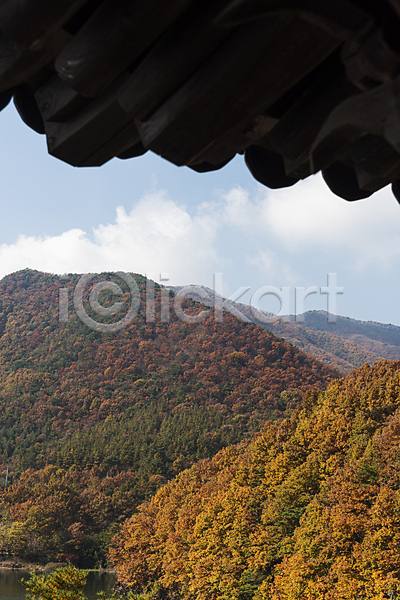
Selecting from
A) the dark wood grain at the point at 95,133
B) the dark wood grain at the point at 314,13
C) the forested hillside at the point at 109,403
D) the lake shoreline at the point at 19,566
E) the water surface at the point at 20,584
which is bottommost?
the lake shoreline at the point at 19,566

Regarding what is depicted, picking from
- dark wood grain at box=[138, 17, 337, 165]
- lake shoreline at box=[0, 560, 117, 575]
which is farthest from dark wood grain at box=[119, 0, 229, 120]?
lake shoreline at box=[0, 560, 117, 575]

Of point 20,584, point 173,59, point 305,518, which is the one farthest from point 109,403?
point 173,59

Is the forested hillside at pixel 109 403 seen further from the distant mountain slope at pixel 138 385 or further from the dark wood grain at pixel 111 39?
the dark wood grain at pixel 111 39

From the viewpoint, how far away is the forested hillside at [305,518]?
672 inches

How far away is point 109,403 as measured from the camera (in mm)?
87500

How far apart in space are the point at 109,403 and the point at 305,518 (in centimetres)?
7030

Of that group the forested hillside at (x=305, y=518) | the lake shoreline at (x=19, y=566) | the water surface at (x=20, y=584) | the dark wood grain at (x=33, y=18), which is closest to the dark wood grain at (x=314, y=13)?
the dark wood grain at (x=33, y=18)

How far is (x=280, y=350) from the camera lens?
341ft

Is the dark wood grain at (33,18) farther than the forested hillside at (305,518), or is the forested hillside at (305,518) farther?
the forested hillside at (305,518)

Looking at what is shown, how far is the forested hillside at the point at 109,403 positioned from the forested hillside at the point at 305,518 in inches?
766

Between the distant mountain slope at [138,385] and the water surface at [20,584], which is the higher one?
the distant mountain slope at [138,385]

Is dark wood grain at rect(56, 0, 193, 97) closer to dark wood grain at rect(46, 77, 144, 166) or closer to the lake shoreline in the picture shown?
dark wood grain at rect(46, 77, 144, 166)

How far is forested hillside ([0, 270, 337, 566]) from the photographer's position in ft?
175

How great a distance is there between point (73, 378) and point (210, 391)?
93.3 ft
